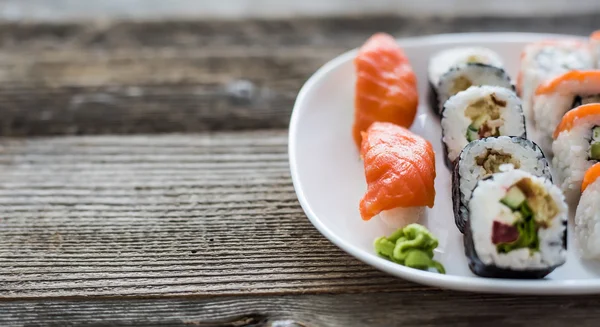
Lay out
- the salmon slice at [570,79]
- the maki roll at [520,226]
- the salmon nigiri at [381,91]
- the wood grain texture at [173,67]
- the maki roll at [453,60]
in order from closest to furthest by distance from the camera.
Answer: the maki roll at [520,226] < the salmon slice at [570,79] < the salmon nigiri at [381,91] < the maki roll at [453,60] < the wood grain texture at [173,67]

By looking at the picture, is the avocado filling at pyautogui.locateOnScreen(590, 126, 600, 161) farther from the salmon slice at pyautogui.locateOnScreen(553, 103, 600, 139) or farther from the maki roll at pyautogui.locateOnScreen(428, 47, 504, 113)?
the maki roll at pyautogui.locateOnScreen(428, 47, 504, 113)

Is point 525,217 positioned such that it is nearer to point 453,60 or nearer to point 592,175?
point 592,175

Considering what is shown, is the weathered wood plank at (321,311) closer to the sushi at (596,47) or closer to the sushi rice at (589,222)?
the sushi rice at (589,222)

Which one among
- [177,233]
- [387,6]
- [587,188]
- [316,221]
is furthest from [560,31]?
[177,233]

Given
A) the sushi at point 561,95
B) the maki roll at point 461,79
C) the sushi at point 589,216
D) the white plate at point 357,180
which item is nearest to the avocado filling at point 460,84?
the maki roll at point 461,79

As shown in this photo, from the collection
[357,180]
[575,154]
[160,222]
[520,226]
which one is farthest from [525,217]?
[160,222]

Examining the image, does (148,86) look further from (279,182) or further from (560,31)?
(560,31)
